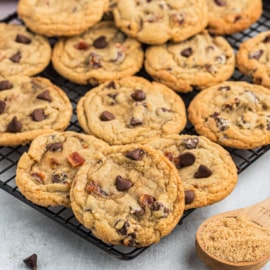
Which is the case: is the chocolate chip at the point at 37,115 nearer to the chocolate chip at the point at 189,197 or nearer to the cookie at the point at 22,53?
the cookie at the point at 22,53

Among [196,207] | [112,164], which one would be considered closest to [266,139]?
[196,207]

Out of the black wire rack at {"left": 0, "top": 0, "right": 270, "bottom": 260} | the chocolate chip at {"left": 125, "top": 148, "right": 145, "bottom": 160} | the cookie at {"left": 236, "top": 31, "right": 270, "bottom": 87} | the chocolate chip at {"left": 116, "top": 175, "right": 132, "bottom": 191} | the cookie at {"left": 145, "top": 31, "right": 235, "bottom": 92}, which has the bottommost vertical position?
the black wire rack at {"left": 0, "top": 0, "right": 270, "bottom": 260}

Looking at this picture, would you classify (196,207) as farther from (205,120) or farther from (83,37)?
(83,37)

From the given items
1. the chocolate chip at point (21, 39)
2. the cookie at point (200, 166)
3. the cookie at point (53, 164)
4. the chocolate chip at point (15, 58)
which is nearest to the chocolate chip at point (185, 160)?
the cookie at point (200, 166)

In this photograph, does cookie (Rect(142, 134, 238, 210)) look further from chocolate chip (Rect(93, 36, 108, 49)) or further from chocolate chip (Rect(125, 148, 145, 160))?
chocolate chip (Rect(93, 36, 108, 49))

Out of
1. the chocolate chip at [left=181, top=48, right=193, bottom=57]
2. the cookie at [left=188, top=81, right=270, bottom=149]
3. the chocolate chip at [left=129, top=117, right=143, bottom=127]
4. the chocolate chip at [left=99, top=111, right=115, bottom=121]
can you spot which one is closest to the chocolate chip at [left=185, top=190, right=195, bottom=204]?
the cookie at [left=188, top=81, right=270, bottom=149]
